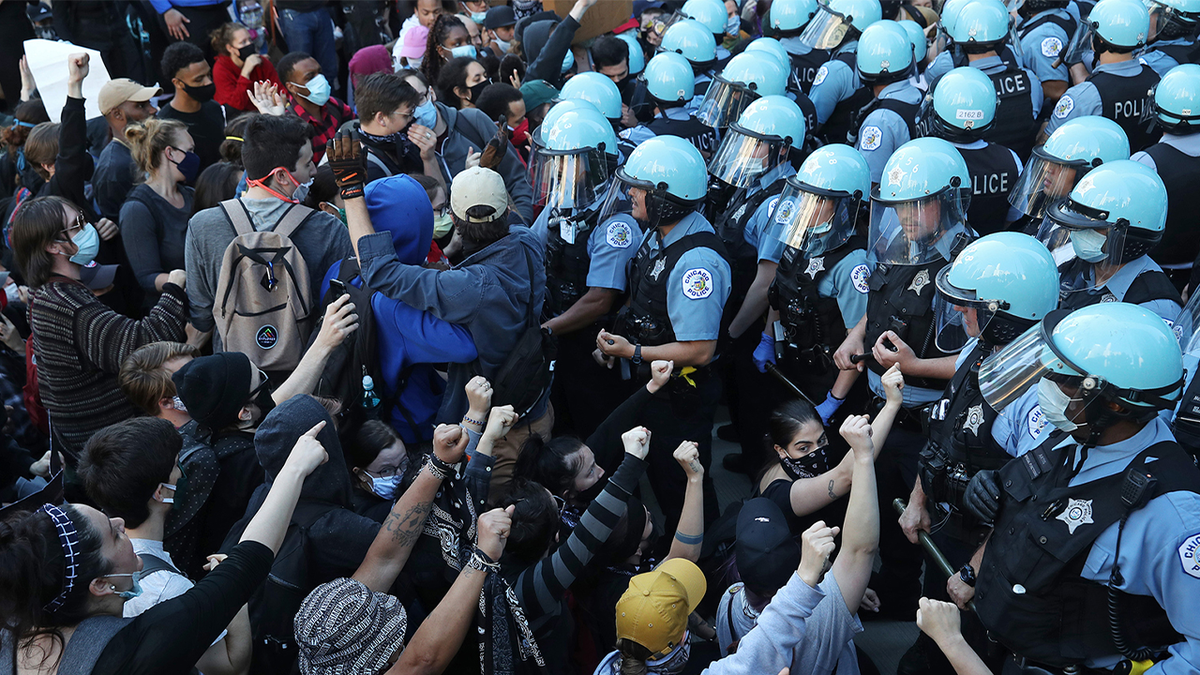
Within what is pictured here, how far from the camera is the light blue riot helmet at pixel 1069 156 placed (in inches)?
164

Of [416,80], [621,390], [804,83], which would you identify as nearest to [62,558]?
[621,390]

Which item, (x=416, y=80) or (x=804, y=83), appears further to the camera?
(x=804, y=83)

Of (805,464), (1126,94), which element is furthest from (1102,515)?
(1126,94)

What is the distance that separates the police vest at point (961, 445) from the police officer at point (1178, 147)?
2166mm

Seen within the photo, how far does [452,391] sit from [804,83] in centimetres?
468

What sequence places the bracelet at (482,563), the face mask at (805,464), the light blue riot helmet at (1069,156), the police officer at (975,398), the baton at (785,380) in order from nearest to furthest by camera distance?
the bracelet at (482,563)
the police officer at (975,398)
the face mask at (805,464)
the light blue riot helmet at (1069,156)
the baton at (785,380)

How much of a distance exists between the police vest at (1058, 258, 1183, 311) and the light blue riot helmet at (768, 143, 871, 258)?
3.17 ft

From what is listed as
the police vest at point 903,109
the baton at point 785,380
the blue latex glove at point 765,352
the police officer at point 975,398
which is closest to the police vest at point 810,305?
the baton at point 785,380

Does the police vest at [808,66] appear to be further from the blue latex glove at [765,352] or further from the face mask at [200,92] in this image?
the face mask at [200,92]

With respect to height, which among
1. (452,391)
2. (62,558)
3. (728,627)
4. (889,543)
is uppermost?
(62,558)

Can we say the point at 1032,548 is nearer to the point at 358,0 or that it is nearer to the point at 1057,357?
the point at 1057,357

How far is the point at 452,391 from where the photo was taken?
139 inches

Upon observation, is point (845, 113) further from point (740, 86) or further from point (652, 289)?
point (652, 289)

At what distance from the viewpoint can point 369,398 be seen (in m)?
3.50
